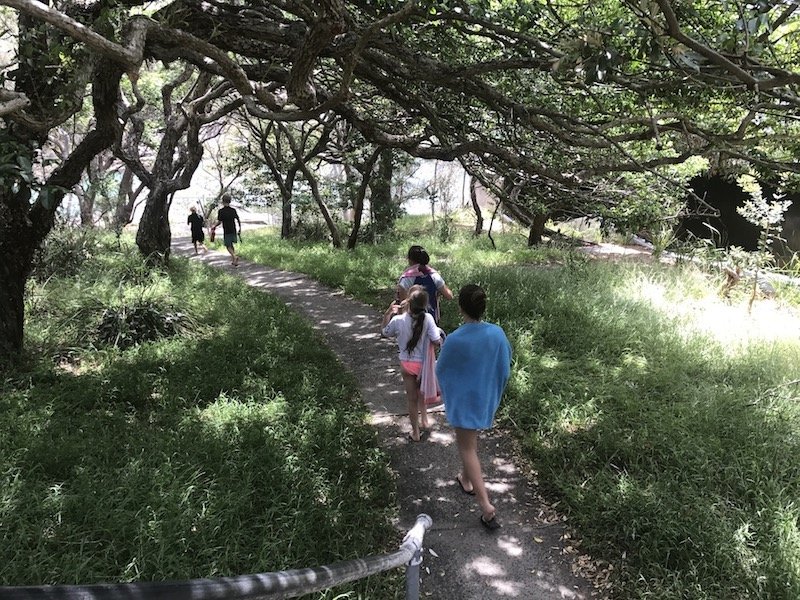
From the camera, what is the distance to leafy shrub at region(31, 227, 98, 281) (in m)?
7.94

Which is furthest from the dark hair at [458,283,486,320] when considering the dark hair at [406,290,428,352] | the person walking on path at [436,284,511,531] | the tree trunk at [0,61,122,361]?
the tree trunk at [0,61,122,361]

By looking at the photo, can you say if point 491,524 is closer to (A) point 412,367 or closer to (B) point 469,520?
(B) point 469,520

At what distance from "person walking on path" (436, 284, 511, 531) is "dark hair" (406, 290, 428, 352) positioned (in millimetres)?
643

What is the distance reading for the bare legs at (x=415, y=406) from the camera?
422cm

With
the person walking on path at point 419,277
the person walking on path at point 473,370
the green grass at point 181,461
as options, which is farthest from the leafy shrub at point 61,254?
the person walking on path at point 473,370

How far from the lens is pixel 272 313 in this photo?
24.1 ft

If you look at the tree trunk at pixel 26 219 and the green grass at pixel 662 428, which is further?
the tree trunk at pixel 26 219

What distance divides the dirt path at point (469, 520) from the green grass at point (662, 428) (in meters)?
0.23

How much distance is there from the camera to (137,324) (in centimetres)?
615

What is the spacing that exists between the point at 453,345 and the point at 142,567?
84.1 inches

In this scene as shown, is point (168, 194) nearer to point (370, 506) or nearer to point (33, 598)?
point (370, 506)

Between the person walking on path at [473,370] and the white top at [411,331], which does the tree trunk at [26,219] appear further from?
→ the person walking on path at [473,370]

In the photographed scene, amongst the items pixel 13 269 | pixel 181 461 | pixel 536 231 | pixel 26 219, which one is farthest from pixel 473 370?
pixel 536 231

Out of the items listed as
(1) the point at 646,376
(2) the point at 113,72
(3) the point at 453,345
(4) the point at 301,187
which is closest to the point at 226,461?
(3) the point at 453,345
